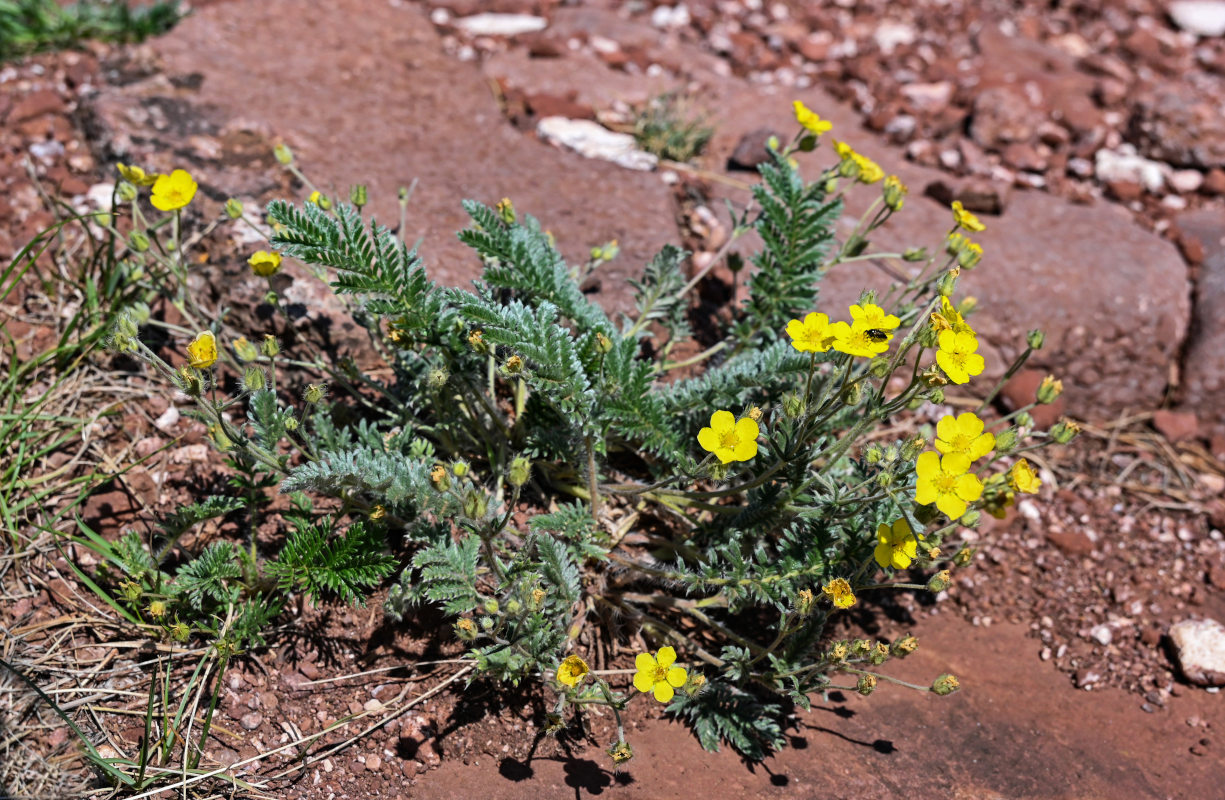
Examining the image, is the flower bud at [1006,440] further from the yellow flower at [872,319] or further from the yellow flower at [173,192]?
the yellow flower at [173,192]

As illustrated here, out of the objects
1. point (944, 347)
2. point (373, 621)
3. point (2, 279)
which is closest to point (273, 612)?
point (373, 621)

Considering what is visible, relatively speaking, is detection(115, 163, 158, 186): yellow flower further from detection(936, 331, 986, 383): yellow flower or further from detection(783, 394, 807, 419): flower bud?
detection(936, 331, 986, 383): yellow flower

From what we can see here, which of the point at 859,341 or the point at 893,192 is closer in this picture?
the point at 859,341

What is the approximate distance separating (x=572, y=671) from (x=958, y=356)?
1133 millimetres

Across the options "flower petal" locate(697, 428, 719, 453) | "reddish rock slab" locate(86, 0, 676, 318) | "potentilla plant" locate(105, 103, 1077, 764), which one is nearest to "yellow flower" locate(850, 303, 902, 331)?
"potentilla plant" locate(105, 103, 1077, 764)

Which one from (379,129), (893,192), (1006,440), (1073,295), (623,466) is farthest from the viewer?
(379,129)

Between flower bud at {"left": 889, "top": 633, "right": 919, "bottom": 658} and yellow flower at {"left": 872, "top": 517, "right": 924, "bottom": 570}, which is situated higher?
yellow flower at {"left": 872, "top": 517, "right": 924, "bottom": 570}

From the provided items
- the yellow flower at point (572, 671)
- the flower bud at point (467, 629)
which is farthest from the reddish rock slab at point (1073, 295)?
the flower bud at point (467, 629)

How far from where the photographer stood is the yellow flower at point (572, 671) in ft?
7.15

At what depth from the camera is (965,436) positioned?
2.19m

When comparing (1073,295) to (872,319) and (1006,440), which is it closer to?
(1006,440)

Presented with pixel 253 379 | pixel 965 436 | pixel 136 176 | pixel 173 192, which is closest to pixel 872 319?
pixel 965 436

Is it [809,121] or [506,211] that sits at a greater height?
[809,121]

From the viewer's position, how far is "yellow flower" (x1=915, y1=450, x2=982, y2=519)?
6.59ft
